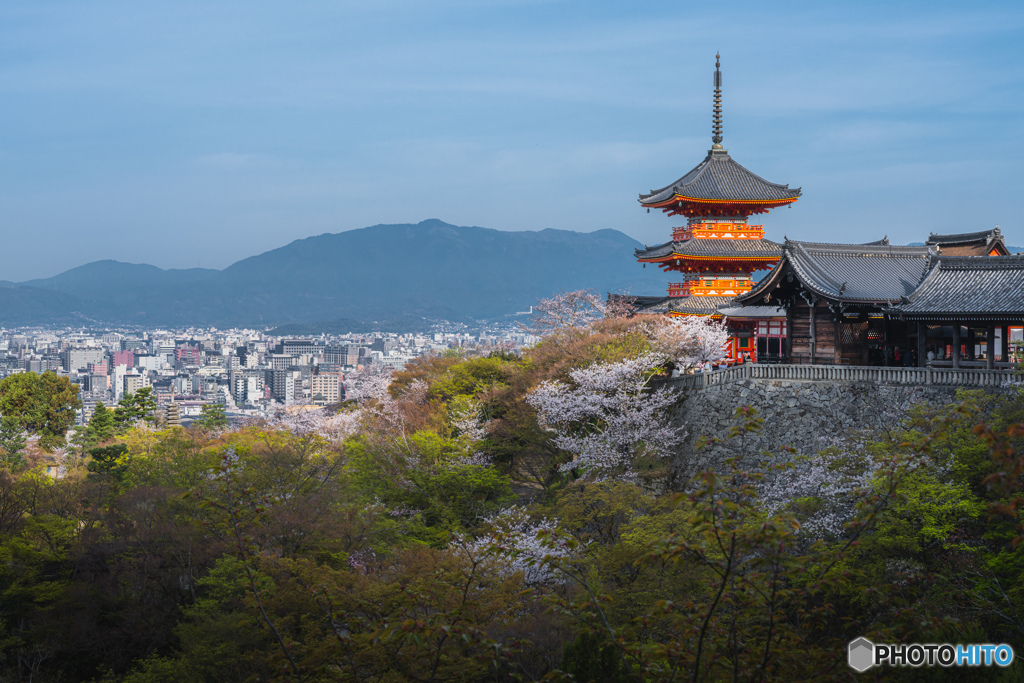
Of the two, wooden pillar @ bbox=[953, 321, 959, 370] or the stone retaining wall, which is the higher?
wooden pillar @ bbox=[953, 321, 959, 370]

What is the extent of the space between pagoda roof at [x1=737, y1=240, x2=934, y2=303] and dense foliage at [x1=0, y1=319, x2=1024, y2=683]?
4.55m

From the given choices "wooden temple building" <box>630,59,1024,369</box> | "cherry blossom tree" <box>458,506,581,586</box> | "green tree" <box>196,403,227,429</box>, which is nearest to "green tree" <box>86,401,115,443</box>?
"green tree" <box>196,403,227,429</box>

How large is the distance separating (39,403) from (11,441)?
794cm

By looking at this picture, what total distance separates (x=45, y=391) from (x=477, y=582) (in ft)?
138

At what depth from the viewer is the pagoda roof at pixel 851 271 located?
24484 mm

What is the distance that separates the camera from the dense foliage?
8.73 metres

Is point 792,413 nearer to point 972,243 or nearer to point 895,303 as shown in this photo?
point 895,303

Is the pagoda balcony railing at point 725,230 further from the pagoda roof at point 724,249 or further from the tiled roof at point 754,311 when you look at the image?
the tiled roof at point 754,311

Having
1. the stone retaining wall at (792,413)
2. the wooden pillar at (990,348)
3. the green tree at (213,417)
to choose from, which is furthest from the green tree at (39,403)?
the wooden pillar at (990,348)

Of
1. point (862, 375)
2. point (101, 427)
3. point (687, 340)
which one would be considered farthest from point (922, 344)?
point (101, 427)

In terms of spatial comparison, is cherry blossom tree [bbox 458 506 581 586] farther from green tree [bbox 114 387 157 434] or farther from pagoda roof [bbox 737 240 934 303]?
green tree [bbox 114 387 157 434]

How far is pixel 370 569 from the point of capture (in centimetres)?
1939

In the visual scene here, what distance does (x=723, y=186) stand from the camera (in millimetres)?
36500

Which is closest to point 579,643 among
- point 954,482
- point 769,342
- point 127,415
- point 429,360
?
point 954,482
